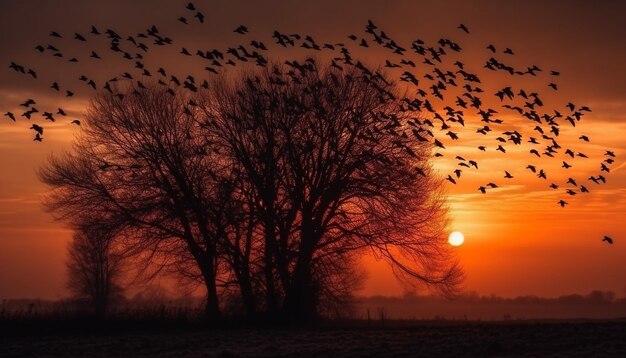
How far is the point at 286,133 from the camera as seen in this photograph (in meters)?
33.5

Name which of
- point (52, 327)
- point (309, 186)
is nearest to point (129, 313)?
point (52, 327)

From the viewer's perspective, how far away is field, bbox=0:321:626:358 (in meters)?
21.9

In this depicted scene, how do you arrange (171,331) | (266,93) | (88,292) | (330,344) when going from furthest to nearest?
(88,292), (266,93), (171,331), (330,344)

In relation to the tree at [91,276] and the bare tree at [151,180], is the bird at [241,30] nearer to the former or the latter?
the bare tree at [151,180]

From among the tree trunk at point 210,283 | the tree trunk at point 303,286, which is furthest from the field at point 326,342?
the tree trunk at point 210,283

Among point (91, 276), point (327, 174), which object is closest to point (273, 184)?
point (327, 174)

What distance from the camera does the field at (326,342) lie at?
21.9 meters

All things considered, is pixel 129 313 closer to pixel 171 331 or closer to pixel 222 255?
pixel 171 331

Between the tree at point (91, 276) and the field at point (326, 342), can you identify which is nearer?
the field at point (326, 342)

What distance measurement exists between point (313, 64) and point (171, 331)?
13213 millimetres

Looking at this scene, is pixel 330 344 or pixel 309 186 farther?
pixel 309 186

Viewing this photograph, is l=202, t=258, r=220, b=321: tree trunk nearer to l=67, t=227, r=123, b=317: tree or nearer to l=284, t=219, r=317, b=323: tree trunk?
l=284, t=219, r=317, b=323: tree trunk

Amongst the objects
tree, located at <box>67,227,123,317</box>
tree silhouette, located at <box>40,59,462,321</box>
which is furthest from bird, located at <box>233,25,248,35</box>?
tree, located at <box>67,227,123,317</box>

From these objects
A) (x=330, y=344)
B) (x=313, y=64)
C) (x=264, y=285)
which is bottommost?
(x=330, y=344)
